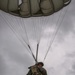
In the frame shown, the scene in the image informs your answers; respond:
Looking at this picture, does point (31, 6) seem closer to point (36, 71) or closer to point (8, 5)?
point (8, 5)

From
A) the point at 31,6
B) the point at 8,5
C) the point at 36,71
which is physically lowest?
→ the point at 36,71

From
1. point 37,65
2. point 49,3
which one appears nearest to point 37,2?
point 49,3

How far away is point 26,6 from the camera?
67.3 feet

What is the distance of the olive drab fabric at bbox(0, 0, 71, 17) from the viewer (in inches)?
811

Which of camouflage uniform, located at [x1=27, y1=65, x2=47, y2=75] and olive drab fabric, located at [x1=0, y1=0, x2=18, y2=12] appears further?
olive drab fabric, located at [x1=0, y1=0, x2=18, y2=12]

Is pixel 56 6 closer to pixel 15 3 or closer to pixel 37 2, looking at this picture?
pixel 37 2

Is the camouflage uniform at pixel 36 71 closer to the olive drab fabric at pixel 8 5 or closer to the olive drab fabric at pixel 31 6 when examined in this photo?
the olive drab fabric at pixel 31 6

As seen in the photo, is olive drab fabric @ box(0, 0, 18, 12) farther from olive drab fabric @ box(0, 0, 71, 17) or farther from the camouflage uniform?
the camouflage uniform

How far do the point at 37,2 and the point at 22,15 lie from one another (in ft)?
5.66

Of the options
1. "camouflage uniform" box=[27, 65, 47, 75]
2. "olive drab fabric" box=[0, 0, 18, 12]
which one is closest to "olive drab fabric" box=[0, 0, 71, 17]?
"olive drab fabric" box=[0, 0, 18, 12]

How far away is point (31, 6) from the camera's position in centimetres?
2083

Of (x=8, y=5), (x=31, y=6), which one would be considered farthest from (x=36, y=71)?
(x=8, y=5)

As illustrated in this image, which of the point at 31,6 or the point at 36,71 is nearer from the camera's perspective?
the point at 36,71

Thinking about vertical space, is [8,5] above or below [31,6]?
above
